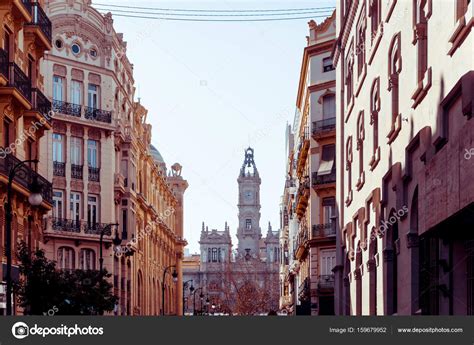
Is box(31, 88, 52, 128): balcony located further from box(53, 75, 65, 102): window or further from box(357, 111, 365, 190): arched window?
box(53, 75, 65, 102): window

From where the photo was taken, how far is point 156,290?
96.2 meters

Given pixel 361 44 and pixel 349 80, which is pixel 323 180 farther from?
pixel 361 44

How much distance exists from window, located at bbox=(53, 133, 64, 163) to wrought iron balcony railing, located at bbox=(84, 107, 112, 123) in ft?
8.31

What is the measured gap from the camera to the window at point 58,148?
63906 millimetres

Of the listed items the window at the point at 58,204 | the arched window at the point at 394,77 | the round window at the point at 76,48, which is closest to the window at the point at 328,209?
the window at the point at 58,204

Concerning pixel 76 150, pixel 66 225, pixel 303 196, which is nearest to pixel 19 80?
pixel 66 225

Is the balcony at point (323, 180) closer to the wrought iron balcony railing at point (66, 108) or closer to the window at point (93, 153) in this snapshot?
the window at point (93, 153)

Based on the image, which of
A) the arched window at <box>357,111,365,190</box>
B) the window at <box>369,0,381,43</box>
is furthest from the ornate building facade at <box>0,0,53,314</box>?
the window at <box>369,0,381,43</box>

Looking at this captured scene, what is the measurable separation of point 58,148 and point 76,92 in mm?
3845

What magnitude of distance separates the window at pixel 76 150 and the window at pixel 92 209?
236 cm

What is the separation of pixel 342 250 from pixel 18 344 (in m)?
33.3

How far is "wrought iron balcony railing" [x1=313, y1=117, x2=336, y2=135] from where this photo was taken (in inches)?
2441

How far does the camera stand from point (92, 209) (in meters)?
66.1

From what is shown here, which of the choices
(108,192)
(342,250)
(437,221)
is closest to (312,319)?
(437,221)
